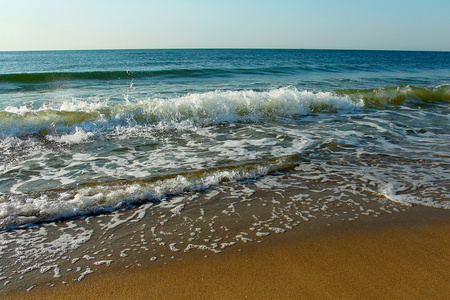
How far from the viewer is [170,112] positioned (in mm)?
8375

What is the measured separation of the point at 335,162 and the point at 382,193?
120 cm

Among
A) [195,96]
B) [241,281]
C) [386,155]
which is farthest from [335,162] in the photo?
[195,96]

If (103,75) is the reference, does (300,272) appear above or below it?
below

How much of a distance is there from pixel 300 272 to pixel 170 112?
22.0 feet

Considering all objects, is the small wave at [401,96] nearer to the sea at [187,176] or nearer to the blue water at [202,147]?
the blue water at [202,147]

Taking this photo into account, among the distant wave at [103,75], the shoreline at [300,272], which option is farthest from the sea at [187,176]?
the distant wave at [103,75]

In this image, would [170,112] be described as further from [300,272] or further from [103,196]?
[300,272]

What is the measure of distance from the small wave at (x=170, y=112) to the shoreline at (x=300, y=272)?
5.47 metres

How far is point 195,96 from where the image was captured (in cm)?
907

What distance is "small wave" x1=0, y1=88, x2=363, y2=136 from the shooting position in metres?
7.10

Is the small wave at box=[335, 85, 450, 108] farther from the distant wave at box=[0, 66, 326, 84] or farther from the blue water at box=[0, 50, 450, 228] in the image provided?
the distant wave at box=[0, 66, 326, 84]

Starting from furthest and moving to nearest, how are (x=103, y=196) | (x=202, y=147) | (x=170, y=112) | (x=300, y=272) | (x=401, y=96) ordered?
(x=401, y=96), (x=170, y=112), (x=202, y=147), (x=103, y=196), (x=300, y=272)

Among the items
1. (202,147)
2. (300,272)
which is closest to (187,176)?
(202,147)

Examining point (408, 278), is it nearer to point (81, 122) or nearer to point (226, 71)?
point (81, 122)
